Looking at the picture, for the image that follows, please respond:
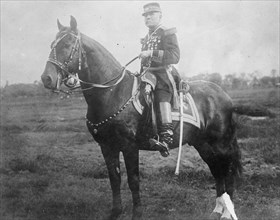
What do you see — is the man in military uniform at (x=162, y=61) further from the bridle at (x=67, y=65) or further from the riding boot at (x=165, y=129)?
the bridle at (x=67, y=65)

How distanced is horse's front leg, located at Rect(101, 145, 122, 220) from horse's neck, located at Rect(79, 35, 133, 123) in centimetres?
50

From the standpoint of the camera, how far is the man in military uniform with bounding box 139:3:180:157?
453 cm

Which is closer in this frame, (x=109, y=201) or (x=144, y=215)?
(x=144, y=215)

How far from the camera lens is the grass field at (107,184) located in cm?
522

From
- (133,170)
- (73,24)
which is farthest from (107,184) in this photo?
(73,24)

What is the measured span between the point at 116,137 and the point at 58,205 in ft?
6.08

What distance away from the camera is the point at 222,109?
5312 millimetres

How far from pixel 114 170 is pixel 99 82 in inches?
49.9

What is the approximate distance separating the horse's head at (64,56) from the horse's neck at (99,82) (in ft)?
0.53

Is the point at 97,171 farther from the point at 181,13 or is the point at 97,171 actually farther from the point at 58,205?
the point at 181,13

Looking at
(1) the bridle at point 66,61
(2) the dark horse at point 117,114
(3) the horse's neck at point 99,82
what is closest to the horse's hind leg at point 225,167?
(2) the dark horse at point 117,114

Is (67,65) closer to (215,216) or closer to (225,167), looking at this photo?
(225,167)

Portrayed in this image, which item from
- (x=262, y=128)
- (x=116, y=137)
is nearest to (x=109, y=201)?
(x=116, y=137)

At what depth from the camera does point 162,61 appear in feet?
15.0
